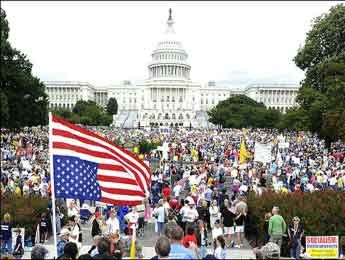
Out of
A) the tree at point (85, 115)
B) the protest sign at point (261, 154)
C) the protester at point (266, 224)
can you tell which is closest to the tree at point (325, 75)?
the protest sign at point (261, 154)

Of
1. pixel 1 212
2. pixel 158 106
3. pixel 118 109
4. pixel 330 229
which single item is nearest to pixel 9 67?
pixel 1 212

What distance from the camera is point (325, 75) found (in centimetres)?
3825

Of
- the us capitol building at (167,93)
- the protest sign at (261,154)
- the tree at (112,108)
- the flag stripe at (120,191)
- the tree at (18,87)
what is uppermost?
the us capitol building at (167,93)

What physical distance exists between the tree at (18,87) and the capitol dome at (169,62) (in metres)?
111

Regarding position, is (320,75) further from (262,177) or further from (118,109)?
(118,109)

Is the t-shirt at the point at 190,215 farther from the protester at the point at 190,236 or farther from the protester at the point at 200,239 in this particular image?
the protester at the point at 190,236

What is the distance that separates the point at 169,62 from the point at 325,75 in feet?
392

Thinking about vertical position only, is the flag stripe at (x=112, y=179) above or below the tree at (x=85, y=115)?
below

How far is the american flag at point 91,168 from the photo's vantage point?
29.6 ft

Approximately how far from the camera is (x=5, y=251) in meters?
13.2

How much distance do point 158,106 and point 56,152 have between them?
141294 mm

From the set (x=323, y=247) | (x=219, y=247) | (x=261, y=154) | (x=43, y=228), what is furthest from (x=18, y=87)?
(x=323, y=247)

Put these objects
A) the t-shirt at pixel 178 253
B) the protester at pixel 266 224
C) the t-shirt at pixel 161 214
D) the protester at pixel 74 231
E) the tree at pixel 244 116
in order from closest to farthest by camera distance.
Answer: the t-shirt at pixel 178 253 → the protester at pixel 74 231 → the protester at pixel 266 224 → the t-shirt at pixel 161 214 → the tree at pixel 244 116

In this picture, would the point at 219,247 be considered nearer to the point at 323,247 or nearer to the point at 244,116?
the point at 323,247
